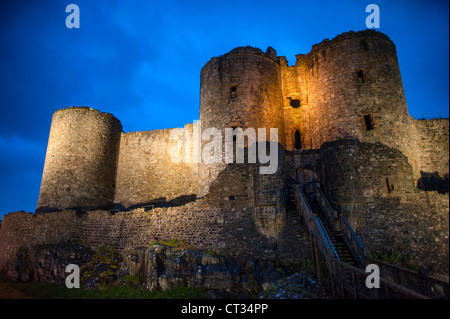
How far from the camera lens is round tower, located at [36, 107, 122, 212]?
19.5 meters

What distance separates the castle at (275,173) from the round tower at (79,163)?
73 millimetres

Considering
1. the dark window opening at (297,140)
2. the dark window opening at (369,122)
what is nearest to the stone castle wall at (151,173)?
the dark window opening at (297,140)

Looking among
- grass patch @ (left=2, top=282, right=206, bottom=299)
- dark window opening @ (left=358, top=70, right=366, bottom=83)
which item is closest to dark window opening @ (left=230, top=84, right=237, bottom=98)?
dark window opening @ (left=358, top=70, right=366, bottom=83)

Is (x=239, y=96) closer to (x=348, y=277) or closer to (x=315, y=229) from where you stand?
(x=315, y=229)

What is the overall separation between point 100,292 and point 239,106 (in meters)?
11.0

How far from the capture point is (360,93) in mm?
16109

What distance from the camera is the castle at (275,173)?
1302 centimetres

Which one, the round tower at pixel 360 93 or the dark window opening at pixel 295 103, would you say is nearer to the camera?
the round tower at pixel 360 93

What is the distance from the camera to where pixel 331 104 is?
55.2 ft

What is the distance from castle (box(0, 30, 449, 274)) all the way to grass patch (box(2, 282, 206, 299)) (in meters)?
2.43

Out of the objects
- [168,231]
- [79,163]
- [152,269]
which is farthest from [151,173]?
[152,269]

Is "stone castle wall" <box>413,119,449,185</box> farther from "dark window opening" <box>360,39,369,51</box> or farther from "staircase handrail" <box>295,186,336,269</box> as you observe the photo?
"staircase handrail" <box>295,186,336,269</box>

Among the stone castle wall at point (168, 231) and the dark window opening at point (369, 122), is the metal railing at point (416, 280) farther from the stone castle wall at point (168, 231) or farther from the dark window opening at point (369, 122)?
the dark window opening at point (369, 122)
